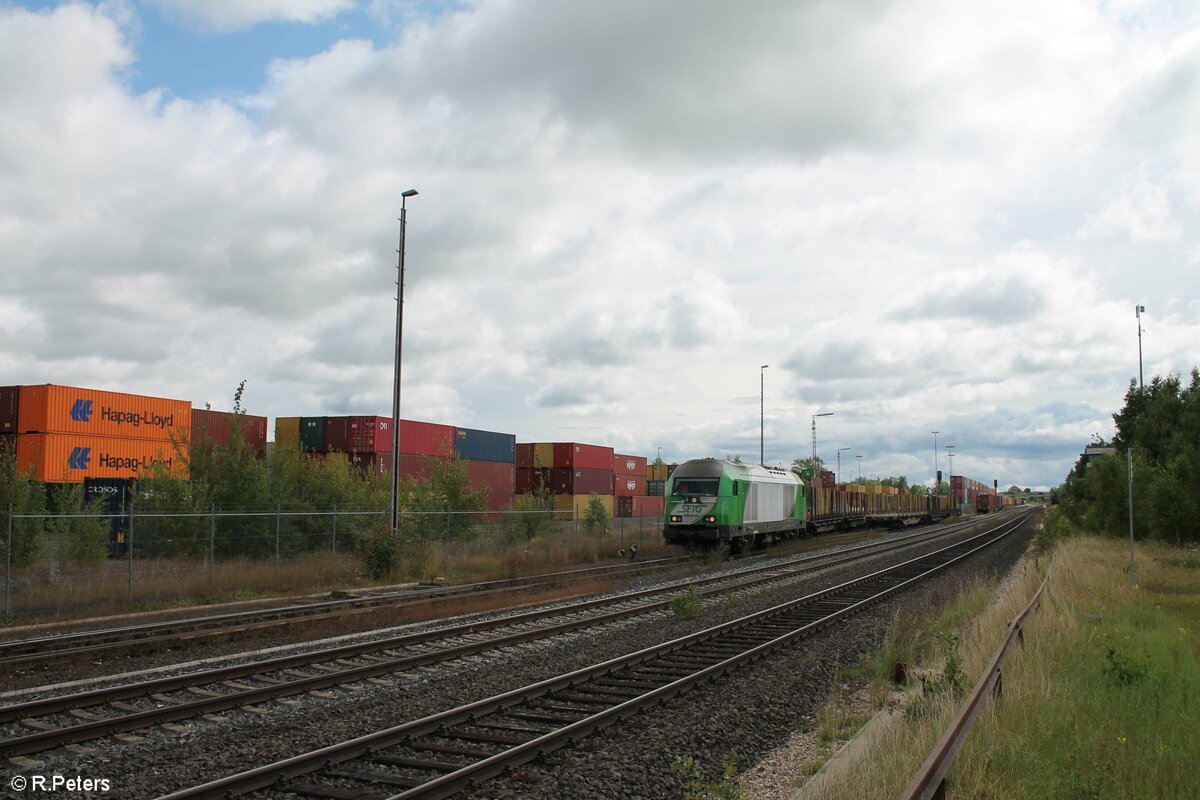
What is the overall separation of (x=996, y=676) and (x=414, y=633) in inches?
359

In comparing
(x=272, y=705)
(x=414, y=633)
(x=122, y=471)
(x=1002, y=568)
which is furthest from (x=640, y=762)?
(x=122, y=471)

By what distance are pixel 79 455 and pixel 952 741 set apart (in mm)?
42792

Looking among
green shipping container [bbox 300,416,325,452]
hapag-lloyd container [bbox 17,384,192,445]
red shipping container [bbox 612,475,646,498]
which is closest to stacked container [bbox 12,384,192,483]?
hapag-lloyd container [bbox 17,384,192,445]

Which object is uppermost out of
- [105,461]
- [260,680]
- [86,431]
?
[86,431]

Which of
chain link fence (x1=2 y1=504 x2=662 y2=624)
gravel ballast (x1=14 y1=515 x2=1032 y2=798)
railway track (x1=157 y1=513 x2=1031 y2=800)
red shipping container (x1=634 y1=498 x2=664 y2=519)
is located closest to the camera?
railway track (x1=157 y1=513 x2=1031 y2=800)

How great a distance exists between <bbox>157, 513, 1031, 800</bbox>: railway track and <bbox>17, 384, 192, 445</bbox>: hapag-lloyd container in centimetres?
2952

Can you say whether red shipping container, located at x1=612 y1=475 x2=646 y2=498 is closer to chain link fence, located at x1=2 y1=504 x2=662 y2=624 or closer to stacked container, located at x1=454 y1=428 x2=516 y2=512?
stacked container, located at x1=454 y1=428 x2=516 y2=512

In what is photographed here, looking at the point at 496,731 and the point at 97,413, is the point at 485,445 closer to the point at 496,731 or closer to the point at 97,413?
the point at 97,413

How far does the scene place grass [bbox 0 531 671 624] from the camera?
17062mm

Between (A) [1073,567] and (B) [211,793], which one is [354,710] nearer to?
(B) [211,793]

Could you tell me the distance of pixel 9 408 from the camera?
38625 millimetres

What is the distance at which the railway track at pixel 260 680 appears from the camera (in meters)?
7.93

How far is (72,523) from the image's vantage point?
21719 mm

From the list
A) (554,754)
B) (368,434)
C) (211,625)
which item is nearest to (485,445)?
(368,434)
